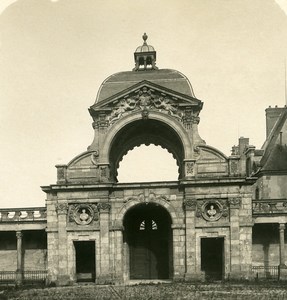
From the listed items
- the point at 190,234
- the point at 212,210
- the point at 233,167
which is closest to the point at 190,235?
the point at 190,234

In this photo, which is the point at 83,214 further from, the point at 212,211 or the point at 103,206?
the point at 212,211

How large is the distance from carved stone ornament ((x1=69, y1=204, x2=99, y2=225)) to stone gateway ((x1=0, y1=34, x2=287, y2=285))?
5 centimetres

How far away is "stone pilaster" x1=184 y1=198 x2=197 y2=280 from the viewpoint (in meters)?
28.2

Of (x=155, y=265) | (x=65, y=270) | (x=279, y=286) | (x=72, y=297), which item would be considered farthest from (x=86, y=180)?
(x=279, y=286)

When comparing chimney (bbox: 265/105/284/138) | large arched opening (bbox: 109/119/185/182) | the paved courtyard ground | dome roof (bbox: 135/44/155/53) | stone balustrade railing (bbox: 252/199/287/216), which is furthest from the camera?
chimney (bbox: 265/105/284/138)

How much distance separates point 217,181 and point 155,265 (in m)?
6.91

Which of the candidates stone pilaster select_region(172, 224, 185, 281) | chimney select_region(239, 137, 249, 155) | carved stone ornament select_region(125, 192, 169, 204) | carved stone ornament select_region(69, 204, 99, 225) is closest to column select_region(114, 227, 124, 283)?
carved stone ornament select_region(69, 204, 99, 225)

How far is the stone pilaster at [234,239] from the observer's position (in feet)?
92.1

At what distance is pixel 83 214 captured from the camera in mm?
29109

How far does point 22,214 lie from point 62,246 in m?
3.46

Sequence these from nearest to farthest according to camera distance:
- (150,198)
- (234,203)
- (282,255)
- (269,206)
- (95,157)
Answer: (234,203) < (150,198) < (282,255) < (95,157) < (269,206)

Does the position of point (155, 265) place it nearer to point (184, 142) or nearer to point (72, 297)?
point (184, 142)

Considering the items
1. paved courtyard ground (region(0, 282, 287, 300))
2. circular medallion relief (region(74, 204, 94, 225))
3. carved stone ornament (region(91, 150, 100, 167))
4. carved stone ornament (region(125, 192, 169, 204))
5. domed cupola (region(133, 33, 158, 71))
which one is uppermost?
domed cupola (region(133, 33, 158, 71))

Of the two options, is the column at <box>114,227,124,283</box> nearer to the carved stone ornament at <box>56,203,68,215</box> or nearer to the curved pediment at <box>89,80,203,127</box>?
the carved stone ornament at <box>56,203,68,215</box>
